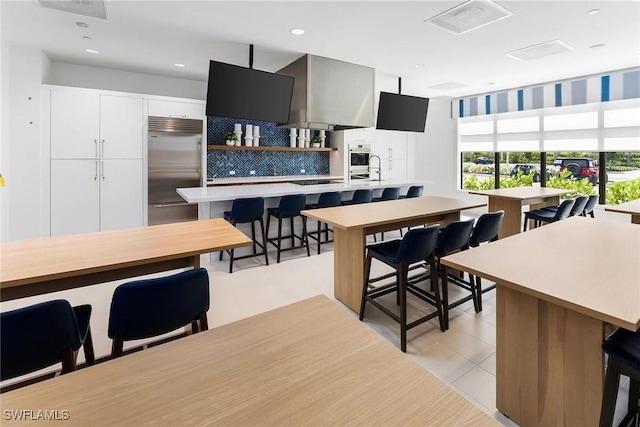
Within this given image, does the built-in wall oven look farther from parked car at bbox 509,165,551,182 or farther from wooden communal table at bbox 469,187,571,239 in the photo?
parked car at bbox 509,165,551,182

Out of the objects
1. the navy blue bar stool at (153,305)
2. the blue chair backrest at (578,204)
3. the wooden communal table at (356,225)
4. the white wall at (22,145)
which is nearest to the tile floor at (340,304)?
the wooden communal table at (356,225)

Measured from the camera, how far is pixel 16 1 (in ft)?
10.1

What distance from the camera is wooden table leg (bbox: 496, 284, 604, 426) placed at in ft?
4.57

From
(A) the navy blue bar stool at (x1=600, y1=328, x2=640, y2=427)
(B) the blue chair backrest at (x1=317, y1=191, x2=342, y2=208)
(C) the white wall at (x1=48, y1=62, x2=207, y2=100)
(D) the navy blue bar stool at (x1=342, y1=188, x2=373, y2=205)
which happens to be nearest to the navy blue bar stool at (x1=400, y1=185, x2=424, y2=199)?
(D) the navy blue bar stool at (x1=342, y1=188, x2=373, y2=205)

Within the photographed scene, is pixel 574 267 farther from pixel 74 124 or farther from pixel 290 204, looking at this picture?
pixel 74 124

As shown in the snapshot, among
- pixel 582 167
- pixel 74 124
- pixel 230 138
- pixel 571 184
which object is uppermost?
pixel 230 138

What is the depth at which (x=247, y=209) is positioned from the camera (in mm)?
3963

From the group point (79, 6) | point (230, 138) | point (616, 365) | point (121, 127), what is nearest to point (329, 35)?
point (79, 6)

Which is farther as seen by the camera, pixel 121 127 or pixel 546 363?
pixel 121 127

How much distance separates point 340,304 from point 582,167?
580 cm

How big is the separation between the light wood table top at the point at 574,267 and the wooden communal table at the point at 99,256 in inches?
56.3

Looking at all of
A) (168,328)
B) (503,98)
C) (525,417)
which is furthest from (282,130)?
(525,417)

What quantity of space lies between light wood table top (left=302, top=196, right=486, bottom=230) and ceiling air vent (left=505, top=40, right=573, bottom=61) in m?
2.37

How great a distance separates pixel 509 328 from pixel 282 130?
20.0 ft
